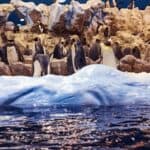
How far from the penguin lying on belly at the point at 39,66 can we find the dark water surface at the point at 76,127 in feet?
2.44

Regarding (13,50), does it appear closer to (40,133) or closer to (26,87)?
(26,87)

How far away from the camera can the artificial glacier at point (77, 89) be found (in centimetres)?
686

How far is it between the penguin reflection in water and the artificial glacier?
0.15 m

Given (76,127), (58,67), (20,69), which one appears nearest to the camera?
(76,127)

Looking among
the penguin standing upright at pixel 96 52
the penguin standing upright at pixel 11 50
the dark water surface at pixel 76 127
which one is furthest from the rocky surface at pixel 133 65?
the penguin standing upright at pixel 11 50

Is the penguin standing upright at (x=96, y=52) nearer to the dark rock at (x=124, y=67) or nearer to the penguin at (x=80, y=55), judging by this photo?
the penguin at (x=80, y=55)

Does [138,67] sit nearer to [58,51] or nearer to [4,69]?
[58,51]

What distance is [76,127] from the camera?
536cm

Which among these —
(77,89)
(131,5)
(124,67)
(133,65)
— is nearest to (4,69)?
(77,89)

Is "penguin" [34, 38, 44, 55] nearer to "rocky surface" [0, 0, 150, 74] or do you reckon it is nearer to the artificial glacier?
"rocky surface" [0, 0, 150, 74]

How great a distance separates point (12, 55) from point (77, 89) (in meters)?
1.21

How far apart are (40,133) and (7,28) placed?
2818mm

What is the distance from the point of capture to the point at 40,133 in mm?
5102

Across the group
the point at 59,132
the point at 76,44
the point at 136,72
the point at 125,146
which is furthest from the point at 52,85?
the point at 125,146
